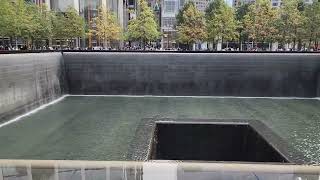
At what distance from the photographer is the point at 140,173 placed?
6.20 feet

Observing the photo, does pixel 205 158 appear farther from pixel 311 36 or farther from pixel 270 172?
pixel 311 36

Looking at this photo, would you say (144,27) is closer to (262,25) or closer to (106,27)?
(106,27)

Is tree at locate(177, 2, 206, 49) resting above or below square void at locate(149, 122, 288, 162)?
above

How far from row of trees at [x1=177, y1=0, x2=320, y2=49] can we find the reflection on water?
23678mm

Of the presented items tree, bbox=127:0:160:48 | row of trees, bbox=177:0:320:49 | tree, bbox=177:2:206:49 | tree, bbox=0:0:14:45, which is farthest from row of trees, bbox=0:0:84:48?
row of trees, bbox=177:0:320:49

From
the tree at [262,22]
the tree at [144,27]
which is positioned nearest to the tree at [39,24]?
the tree at [144,27]

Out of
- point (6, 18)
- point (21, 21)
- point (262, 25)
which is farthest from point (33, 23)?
point (262, 25)

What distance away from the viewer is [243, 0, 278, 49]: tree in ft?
86.3

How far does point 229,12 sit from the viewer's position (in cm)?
2881

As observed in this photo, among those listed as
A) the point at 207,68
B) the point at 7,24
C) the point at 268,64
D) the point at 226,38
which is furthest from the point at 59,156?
the point at 226,38

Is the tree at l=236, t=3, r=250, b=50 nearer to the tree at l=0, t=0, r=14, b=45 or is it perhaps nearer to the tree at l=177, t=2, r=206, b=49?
the tree at l=177, t=2, r=206, b=49

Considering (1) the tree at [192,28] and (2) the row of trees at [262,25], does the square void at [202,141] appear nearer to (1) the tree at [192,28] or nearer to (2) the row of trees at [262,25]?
(2) the row of trees at [262,25]

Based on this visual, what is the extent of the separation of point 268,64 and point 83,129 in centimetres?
814

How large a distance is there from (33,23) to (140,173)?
2469 cm
